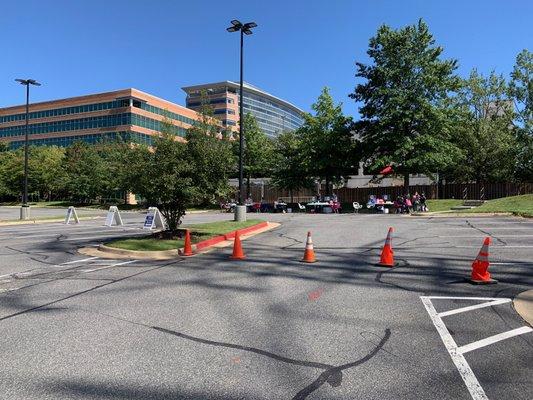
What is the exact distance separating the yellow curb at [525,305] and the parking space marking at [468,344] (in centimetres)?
19

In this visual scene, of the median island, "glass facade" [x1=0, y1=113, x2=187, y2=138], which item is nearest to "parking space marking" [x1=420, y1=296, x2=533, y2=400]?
the median island

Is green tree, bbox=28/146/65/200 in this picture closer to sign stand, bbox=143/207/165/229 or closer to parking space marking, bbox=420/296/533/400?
sign stand, bbox=143/207/165/229

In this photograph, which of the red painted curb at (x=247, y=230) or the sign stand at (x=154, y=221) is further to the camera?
the sign stand at (x=154, y=221)

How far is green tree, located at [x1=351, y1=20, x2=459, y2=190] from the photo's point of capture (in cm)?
3569

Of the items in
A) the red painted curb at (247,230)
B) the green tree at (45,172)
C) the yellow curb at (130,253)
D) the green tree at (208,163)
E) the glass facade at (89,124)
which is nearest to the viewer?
the yellow curb at (130,253)

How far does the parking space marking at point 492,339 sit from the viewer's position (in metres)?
5.05

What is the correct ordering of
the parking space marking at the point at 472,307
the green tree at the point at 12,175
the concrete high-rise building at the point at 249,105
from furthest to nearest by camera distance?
the concrete high-rise building at the point at 249,105 < the green tree at the point at 12,175 < the parking space marking at the point at 472,307

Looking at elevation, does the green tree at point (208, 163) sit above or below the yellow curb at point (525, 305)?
above

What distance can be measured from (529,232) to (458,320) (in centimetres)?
1223

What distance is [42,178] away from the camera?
66.0 meters

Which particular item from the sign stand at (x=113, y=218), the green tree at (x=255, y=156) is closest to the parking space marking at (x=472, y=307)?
the sign stand at (x=113, y=218)

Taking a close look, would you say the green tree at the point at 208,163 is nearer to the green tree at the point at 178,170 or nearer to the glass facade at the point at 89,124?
the green tree at the point at 178,170

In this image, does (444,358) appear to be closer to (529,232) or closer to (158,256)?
(158,256)

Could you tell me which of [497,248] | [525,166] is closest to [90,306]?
[497,248]
